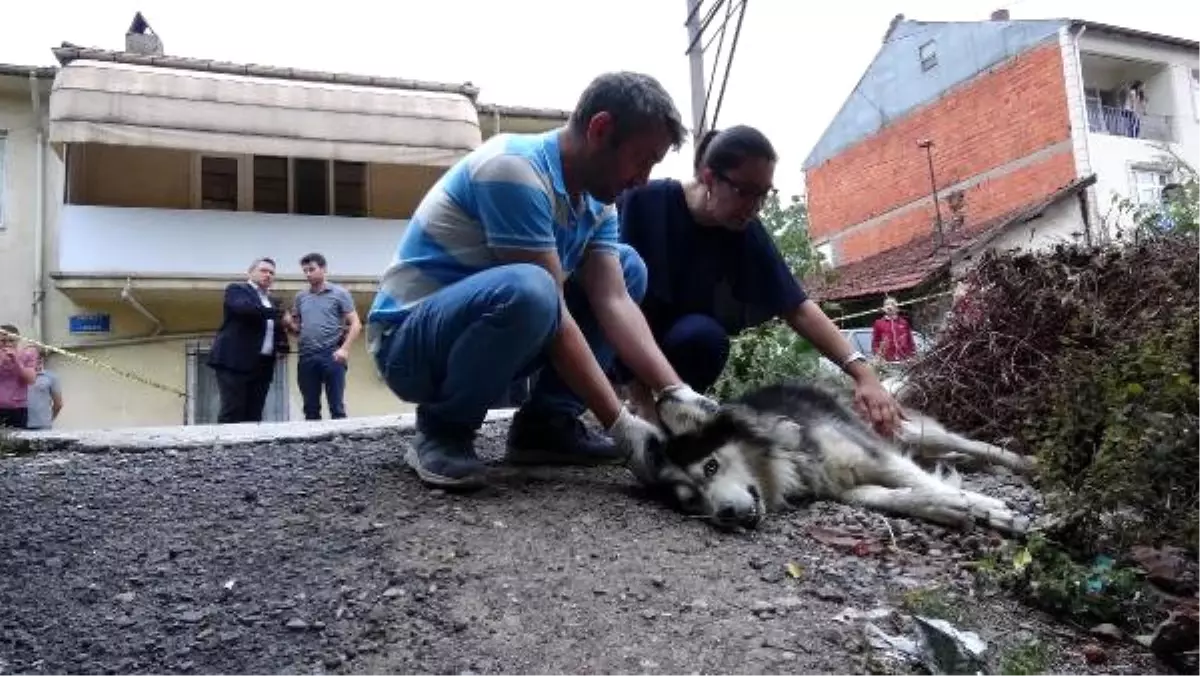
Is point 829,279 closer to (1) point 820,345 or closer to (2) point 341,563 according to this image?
(1) point 820,345

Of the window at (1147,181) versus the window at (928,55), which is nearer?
the window at (1147,181)

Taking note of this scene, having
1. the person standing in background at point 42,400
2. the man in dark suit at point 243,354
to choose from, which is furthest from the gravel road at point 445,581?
the person standing in background at point 42,400

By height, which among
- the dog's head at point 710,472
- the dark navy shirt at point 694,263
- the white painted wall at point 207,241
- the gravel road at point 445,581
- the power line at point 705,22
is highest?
the power line at point 705,22

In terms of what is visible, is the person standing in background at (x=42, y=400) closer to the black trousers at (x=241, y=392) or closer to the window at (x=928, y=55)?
the black trousers at (x=241, y=392)

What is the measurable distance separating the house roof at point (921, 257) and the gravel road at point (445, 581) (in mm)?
8647

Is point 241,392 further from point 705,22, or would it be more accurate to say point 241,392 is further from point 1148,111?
point 1148,111

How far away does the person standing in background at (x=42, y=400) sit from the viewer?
6727 mm

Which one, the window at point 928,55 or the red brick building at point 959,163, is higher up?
the window at point 928,55

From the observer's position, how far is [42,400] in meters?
6.88

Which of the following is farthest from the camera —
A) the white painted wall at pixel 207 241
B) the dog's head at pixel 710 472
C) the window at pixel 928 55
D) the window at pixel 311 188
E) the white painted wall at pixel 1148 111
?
the window at pixel 928 55

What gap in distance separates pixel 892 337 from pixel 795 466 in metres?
3.17

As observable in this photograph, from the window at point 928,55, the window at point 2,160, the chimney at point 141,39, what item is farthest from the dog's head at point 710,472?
the window at point 928,55

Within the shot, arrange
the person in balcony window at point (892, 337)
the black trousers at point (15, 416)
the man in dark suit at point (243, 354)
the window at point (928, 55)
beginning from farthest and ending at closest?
the window at point (928, 55) < the man in dark suit at point (243, 354) < the black trousers at point (15, 416) < the person in balcony window at point (892, 337)

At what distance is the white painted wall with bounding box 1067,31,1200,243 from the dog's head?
54.0 ft
